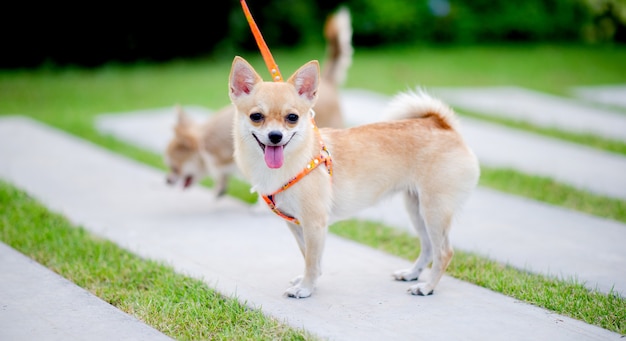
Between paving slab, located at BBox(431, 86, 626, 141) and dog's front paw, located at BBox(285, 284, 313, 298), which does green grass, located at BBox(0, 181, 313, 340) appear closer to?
dog's front paw, located at BBox(285, 284, 313, 298)

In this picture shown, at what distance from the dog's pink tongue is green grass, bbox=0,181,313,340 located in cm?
73

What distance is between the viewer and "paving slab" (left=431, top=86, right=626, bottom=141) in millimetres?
7730

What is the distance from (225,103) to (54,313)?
19.0 feet

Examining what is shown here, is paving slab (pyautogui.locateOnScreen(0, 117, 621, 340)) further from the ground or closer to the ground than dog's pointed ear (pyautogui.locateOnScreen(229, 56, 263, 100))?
closer to the ground

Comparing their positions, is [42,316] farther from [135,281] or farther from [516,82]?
[516,82]

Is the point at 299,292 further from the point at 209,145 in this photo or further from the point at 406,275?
the point at 209,145

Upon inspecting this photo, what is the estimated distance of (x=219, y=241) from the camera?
483cm

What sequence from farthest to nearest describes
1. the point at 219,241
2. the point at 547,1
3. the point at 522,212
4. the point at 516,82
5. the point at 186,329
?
the point at 547,1, the point at 516,82, the point at 522,212, the point at 219,241, the point at 186,329

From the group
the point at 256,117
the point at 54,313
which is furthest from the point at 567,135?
the point at 54,313

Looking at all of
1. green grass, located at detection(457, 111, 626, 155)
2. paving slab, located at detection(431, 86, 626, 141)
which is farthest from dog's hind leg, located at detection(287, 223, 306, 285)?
paving slab, located at detection(431, 86, 626, 141)

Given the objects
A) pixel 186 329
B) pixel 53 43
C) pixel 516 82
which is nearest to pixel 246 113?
pixel 186 329

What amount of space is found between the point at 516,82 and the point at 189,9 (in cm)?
540

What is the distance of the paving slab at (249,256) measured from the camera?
11.2 feet

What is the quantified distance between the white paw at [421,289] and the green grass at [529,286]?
35 centimetres
